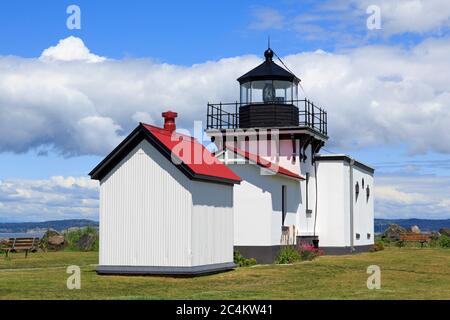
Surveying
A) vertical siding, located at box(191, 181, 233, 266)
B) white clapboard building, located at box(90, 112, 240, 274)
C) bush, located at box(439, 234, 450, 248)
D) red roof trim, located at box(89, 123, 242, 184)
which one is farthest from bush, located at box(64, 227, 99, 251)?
bush, located at box(439, 234, 450, 248)

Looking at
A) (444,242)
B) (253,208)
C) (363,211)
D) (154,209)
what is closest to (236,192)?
(253,208)

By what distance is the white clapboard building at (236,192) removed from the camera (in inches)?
886

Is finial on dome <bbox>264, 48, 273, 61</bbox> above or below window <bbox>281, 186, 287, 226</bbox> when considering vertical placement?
above

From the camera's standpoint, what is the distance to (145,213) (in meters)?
22.7

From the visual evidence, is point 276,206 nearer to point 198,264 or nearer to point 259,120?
point 259,120

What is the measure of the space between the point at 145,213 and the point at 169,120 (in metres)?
4.03

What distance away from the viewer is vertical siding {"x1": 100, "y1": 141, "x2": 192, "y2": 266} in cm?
2234

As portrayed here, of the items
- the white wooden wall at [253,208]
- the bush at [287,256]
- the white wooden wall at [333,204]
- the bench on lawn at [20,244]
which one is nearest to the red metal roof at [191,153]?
the white wooden wall at [253,208]

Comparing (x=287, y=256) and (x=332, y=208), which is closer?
(x=287, y=256)

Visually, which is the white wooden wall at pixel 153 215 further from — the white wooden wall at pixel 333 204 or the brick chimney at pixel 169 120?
the white wooden wall at pixel 333 204

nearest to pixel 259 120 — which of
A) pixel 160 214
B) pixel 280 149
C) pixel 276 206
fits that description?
pixel 280 149

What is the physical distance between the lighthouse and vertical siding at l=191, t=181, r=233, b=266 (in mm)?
3659

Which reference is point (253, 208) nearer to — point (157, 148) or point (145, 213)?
point (145, 213)

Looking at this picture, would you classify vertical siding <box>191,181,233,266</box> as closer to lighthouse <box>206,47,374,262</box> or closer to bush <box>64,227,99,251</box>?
lighthouse <box>206,47,374,262</box>
